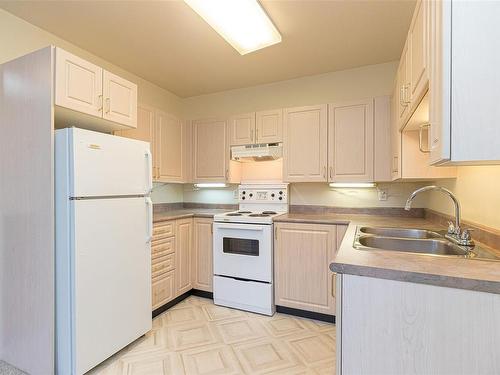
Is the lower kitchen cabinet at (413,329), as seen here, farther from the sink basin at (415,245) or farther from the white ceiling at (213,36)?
the white ceiling at (213,36)

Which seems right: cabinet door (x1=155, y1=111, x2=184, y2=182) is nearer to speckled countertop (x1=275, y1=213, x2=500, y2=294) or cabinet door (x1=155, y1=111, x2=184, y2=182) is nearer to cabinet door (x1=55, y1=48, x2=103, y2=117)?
cabinet door (x1=55, y1=48, x2=103, y2=117)

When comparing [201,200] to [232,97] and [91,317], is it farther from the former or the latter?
[91,317]

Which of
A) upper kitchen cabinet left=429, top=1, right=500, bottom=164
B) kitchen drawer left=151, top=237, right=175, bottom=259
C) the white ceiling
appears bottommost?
kitchen drawer left=151, top=237, right=175, bottom=259

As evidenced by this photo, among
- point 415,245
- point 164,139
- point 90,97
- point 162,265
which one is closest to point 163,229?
point 162,265

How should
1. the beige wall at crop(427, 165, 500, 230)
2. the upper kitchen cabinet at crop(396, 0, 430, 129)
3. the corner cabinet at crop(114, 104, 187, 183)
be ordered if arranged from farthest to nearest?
the corner cabinet at crop(114, 104, 187, 183) < the beige wall at crop(427, 165, 500, 230) < the upper kitchen cabinet at crop(396, 0, 430, 129)

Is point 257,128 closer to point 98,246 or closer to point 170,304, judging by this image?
point 98,246

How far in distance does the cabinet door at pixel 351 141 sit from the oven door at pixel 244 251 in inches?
36.5

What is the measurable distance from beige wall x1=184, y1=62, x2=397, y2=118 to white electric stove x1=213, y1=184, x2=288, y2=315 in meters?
1.49

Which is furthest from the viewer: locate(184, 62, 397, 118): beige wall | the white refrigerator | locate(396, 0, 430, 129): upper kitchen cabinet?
locate(184, 62, 397, 118): beige wall

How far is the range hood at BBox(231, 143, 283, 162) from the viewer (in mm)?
2906

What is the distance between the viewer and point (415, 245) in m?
1.64

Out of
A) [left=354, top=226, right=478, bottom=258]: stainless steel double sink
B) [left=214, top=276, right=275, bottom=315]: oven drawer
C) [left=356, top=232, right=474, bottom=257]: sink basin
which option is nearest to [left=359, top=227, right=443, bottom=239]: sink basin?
[left=354, top=226, right=478, bottom=258]: stainless steel double sink

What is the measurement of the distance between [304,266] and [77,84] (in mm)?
2307

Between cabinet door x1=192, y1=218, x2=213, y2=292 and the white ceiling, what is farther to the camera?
cabinet door x1=192, y1=218, x2=213, y2=292
